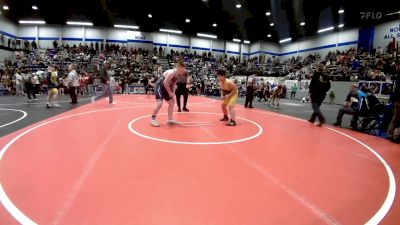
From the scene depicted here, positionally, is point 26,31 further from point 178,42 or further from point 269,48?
point 269,48

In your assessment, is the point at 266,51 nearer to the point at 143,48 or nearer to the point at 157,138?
the point at 143,48

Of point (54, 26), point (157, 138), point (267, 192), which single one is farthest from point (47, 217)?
point (54, 26)

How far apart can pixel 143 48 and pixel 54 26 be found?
36.1ft

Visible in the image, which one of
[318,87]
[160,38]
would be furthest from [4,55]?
[318,87]

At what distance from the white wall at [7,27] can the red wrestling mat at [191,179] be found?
98.3ft

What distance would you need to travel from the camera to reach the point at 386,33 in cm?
2455

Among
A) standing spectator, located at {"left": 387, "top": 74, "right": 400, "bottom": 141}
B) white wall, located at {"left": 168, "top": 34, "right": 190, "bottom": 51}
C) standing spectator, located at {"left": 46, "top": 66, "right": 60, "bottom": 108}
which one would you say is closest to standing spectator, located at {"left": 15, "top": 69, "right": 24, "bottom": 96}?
standing spectator, located at {"left": 46, "top": 66, "right": 60, "bottom": 108}

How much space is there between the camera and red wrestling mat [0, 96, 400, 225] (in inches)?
92.4

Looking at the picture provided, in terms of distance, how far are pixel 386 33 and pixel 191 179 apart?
28.8m

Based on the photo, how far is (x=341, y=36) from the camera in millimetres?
29938

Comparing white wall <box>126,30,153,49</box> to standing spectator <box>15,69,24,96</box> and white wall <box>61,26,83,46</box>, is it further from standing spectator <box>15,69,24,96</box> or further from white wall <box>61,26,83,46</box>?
standing spectator <box>15,69,24,96</box>

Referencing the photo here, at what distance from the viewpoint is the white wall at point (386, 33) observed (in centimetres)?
2331

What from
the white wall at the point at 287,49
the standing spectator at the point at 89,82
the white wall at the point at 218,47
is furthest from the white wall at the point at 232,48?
the standing spectator at the point at 89,82

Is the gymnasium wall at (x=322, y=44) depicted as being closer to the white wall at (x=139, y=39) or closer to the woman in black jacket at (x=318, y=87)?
the white wall at (x=139, y=39)
